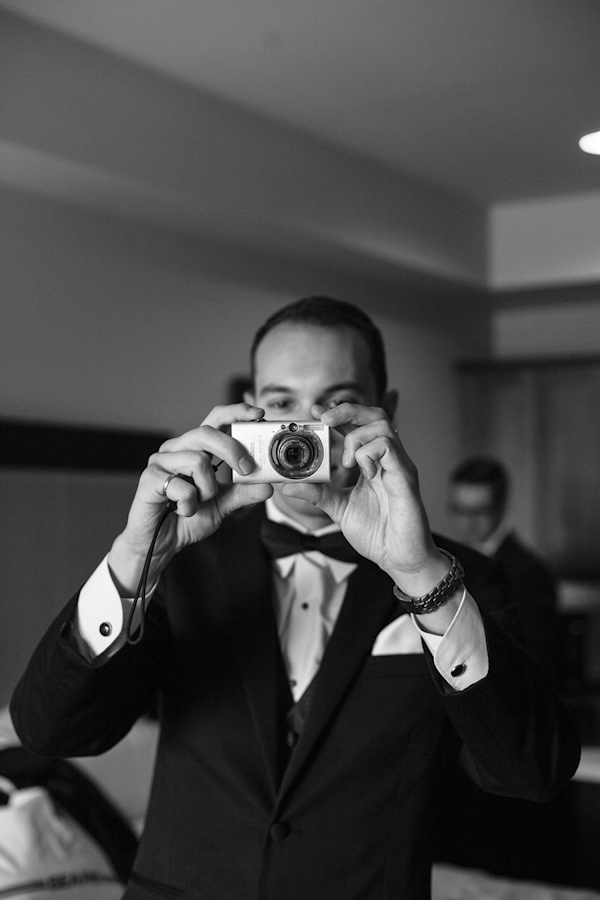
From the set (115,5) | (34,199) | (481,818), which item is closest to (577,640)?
(481,818)

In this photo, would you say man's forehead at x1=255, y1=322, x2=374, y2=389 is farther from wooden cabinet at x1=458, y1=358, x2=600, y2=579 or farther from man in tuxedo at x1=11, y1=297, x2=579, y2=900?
wooden cabinet at x1=458, y1=358, x2=600, y2=579

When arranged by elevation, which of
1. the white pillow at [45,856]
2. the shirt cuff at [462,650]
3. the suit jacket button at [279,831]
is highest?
the shirt cuff at [462,650]

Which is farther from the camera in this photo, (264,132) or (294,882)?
(264,132)

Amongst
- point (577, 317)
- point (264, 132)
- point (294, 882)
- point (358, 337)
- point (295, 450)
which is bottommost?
point (294, 882)

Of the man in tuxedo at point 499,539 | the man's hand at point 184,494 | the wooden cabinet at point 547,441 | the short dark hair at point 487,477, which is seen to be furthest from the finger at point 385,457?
the wooden cabinet at point 547,441

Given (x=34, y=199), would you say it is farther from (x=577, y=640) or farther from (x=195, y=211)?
(x=577, y=640)

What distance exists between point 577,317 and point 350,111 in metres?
2.02

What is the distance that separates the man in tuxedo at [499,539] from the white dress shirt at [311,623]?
2.07 metres

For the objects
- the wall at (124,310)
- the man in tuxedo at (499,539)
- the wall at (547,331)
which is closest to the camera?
the wall at (124,310)

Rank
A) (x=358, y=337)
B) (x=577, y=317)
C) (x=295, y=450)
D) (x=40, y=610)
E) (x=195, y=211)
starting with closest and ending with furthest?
(x=295, y=450)
(x=358, y=337)
(x=40, y=610)
(x=195, y=211)
(x=577, y=317)

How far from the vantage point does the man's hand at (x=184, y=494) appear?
1.27 metres

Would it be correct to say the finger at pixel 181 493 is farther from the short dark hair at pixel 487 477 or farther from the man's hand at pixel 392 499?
the short dark hair at pixel 487 477

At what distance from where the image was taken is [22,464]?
3.10 meters

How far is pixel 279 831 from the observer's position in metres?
1.30
